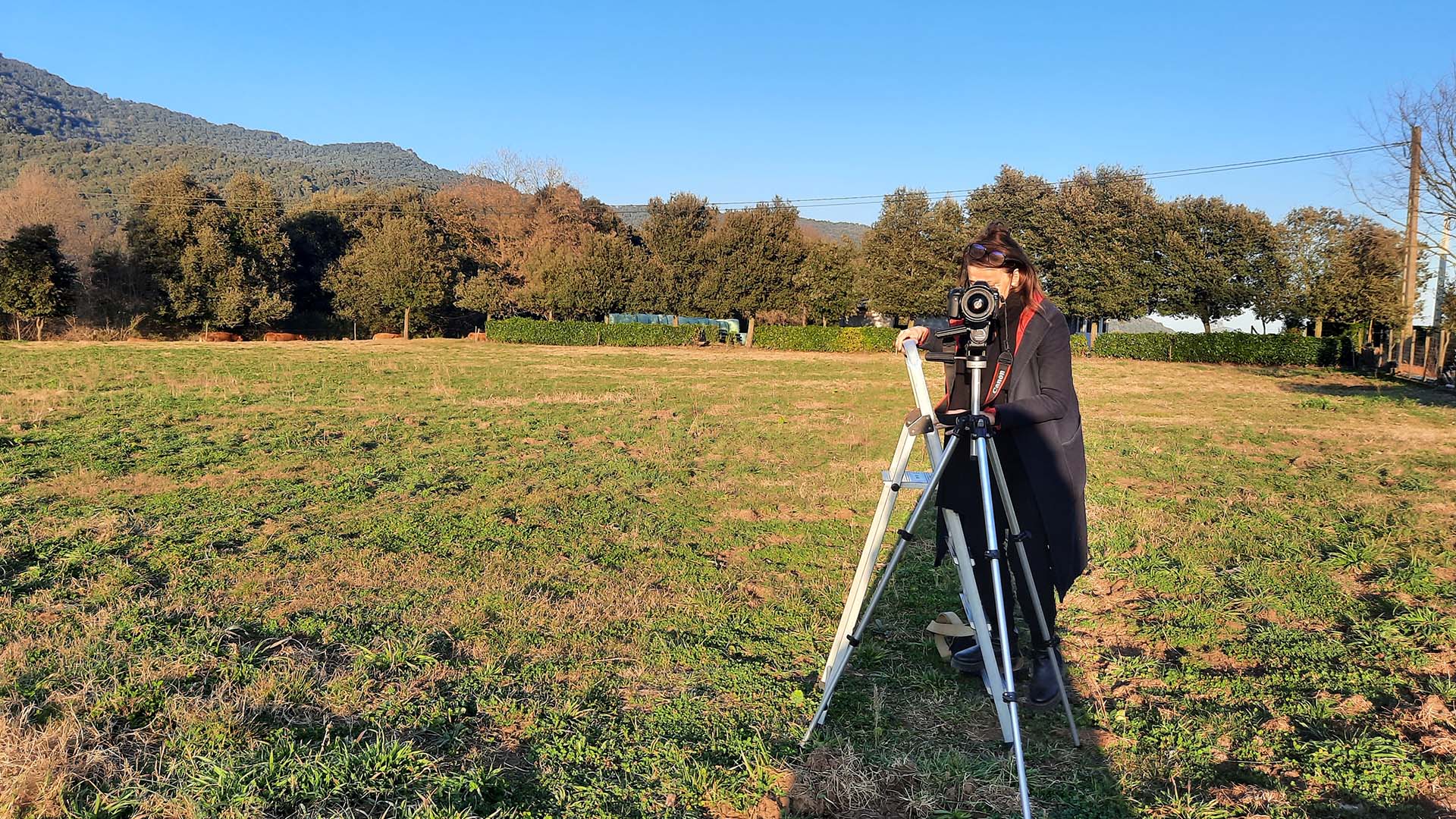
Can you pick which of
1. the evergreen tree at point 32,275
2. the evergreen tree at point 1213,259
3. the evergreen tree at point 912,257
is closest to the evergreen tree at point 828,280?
the evergreen tree at point 912,257

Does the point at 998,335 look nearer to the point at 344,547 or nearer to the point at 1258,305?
the point at 344,547

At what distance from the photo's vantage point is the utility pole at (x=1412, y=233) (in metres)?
19.3

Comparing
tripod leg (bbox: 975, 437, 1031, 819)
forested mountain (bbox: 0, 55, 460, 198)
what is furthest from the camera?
forested mountain (bbox: 0, 55, 460, 198)

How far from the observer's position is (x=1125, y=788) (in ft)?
9.14

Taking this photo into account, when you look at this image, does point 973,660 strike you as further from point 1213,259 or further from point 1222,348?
point 1213,259

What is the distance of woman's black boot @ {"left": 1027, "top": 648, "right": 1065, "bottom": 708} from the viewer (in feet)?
10.9

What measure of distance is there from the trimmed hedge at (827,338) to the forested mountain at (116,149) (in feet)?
137

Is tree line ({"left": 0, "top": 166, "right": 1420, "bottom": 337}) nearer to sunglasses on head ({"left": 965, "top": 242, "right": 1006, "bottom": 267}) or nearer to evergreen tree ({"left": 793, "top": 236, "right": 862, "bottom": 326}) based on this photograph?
evergreen tree ({"left": 793, "top": 236, "right": 862, "bottom": 326})

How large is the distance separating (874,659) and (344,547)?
144 inches

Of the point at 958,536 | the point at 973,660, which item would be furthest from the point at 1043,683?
the point at 958,536

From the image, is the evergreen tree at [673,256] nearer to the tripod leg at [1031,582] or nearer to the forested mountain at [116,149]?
the forested mountain at [116,149]

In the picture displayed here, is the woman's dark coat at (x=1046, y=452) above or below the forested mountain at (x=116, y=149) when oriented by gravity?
below

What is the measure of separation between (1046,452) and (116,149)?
400 feet

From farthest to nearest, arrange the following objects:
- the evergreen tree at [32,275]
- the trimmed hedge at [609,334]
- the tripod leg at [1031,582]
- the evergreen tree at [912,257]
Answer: the trimmed hedge at [609,334] → the evergreen tree at [912,257] → the evergreen tree at [32,275] → the tripod leg at [1031,582]
